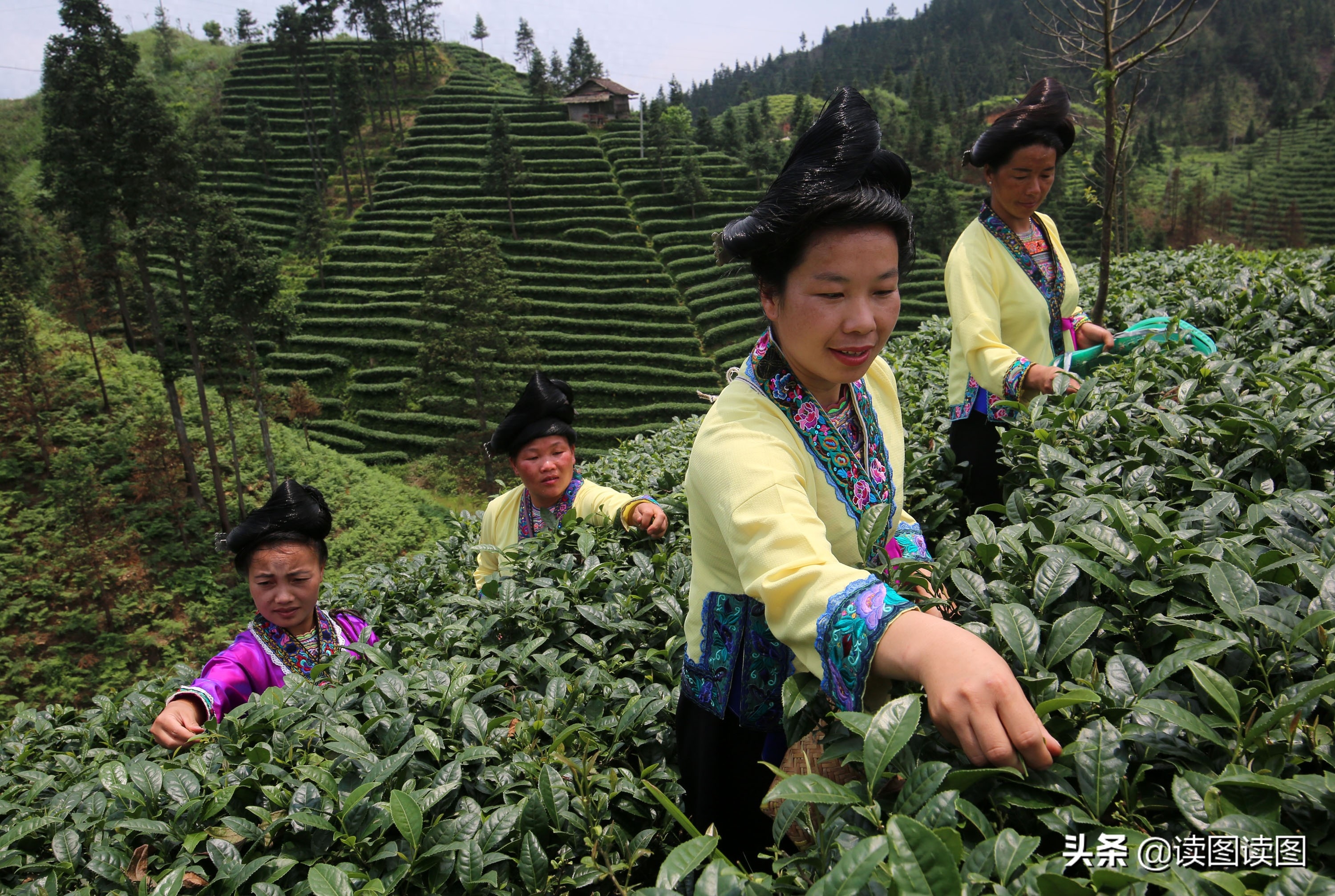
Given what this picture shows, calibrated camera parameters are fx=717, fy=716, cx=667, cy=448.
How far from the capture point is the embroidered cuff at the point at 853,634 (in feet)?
3.08

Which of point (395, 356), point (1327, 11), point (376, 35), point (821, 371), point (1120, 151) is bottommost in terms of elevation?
point (395, 356)

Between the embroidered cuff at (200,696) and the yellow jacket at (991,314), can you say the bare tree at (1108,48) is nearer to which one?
the yellow jacket at (991,314)

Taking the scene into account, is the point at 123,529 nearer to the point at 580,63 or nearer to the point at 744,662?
the point at 744,662

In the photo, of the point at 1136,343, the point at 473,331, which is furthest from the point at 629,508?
the point at 473,331

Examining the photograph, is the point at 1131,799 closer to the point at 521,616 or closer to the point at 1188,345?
the point at 521,616

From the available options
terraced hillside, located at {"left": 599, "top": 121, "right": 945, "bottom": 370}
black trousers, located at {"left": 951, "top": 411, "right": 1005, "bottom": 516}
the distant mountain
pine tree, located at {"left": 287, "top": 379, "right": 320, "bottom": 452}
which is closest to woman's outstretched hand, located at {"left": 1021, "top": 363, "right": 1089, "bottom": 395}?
black trousers, located at {"left": 951, "top": 411, "right": 1005, "bottom": 516}

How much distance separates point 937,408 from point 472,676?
2247mm

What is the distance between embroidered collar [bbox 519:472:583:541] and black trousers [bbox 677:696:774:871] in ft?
5.14

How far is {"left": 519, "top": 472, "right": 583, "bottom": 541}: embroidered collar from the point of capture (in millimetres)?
2951

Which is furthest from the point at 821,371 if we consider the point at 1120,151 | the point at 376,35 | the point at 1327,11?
the point at 1327,11

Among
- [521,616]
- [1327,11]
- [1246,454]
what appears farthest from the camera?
[1327,11]

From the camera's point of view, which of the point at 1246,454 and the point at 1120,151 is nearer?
the point at 1246,454

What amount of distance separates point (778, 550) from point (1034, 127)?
2016mm

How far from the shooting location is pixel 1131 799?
0.84 meters
